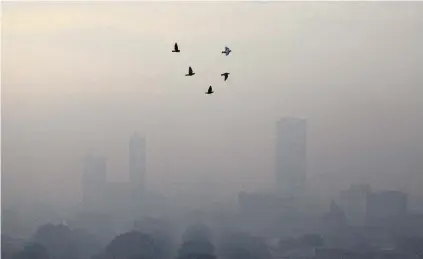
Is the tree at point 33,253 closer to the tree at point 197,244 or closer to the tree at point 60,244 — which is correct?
the tree at point 60,244


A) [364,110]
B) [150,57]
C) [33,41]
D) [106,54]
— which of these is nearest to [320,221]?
[364,110]

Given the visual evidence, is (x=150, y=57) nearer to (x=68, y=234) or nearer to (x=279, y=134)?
(x=279, y=134)

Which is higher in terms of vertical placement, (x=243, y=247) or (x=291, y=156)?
(x=291, y=156)

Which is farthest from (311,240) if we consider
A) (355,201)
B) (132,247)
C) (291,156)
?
(132,247)

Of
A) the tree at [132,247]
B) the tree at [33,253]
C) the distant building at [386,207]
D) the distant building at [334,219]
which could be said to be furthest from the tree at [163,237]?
the distant building at [386,207]

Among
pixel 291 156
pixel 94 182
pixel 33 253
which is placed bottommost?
pixel 33 253

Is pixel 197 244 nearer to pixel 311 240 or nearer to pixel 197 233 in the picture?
pixel 197 233
